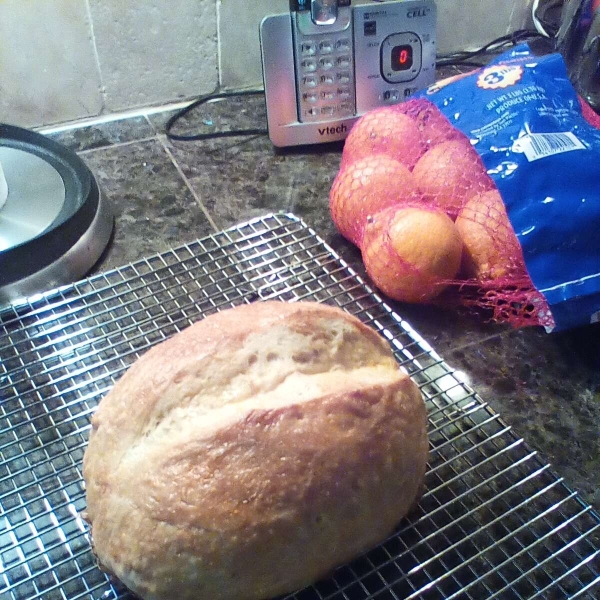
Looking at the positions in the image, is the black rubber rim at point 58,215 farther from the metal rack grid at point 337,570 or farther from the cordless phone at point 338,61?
the cordless phone at point 338,61

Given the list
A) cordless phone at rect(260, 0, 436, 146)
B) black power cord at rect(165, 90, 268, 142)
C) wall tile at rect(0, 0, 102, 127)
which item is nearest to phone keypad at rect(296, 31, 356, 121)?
cordless phone at rect(260, 0, 436, 146)

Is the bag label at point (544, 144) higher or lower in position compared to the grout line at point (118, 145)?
higher

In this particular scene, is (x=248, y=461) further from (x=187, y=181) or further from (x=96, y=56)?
(x=96, y=56)

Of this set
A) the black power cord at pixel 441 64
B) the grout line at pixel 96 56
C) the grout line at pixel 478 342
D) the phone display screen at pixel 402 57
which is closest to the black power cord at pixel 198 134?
the black power cord at pixel 441 64

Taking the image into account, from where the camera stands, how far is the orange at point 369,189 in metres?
0.82

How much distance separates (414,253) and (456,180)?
0.42 ft

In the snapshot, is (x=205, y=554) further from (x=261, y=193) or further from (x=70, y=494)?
(x=261, y=193)

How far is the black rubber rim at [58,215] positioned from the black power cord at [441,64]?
22 cm

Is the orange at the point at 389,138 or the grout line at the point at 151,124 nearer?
the orange at the point at 389,138

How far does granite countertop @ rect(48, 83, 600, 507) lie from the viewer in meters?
0.69

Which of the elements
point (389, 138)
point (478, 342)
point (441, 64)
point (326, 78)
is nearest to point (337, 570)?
point (478, 342)

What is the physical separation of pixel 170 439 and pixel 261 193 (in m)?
0.56

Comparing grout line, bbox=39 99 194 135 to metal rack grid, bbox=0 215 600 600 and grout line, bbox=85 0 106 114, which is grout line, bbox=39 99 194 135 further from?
metal rack grid, bbox=0 215 600 600

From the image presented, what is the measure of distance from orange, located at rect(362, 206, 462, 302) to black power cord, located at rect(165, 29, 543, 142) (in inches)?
17.3
